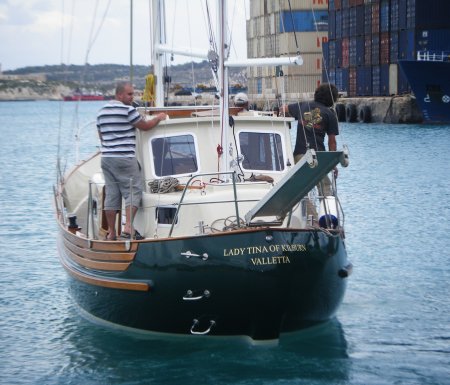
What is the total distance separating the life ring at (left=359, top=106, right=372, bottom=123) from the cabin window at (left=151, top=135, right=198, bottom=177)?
60.7 meters

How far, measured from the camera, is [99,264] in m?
12.0

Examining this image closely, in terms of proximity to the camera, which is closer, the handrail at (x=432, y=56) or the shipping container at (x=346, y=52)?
the handrail at (x=432, y=56)

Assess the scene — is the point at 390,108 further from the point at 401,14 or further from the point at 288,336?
the point at 288,336

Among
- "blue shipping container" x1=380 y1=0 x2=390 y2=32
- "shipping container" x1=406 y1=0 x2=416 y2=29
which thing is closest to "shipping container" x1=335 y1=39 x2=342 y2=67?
"blue shipping container" x1=380 y1=0 x2=390 y2=32

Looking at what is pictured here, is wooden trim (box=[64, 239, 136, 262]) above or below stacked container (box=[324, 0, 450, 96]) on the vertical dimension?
below

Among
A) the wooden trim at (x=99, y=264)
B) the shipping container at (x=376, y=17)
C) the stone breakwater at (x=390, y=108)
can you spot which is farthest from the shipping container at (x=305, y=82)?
the wooden trim at (x=99, y=264)

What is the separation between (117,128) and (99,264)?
63.8 inches

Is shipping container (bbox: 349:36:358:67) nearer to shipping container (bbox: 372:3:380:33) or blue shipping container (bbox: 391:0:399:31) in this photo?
shipping container (bbox: 372:3:380:33)

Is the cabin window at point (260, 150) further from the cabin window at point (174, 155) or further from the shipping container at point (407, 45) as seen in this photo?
the shipping container at point (407, 45)

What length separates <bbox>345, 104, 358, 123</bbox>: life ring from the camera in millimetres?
74188

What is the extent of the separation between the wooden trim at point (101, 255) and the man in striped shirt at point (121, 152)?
0.92 ft

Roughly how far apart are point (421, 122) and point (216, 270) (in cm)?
5929

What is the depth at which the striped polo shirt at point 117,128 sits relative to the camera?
11688mm

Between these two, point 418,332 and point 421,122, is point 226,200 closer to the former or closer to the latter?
point 418,332
